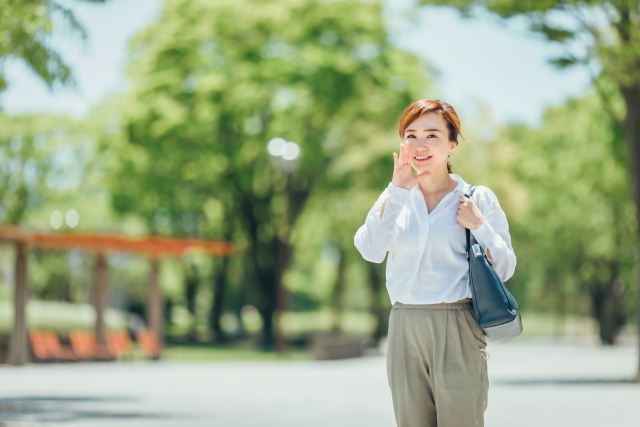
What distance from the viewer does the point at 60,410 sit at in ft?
40.4

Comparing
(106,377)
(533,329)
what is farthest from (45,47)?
(533,329)

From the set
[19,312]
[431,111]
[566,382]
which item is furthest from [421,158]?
[19,312]

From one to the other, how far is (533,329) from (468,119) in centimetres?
3249

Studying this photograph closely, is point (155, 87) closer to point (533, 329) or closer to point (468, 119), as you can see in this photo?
A: point (468, 119)

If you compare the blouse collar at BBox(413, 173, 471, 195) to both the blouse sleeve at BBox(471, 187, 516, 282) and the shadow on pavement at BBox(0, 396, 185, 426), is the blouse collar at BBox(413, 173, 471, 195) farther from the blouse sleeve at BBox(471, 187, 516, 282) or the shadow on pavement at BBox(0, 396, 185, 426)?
the shadow on pavement at BBox(0, 396, 185, 426)

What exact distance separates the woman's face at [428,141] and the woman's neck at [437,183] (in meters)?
0.04

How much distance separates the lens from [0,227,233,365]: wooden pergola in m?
23.1

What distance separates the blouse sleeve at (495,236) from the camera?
3709 mm

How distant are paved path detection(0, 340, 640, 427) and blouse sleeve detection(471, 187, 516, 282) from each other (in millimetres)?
6866

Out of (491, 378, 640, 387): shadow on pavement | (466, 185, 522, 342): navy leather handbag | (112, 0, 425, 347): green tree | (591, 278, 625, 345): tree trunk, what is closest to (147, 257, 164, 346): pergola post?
(112, 0, 425, 347): green tree

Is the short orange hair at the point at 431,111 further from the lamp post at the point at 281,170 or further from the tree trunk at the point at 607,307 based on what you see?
the tree trunk at the point at 607,307

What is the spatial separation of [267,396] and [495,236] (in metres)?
11.3

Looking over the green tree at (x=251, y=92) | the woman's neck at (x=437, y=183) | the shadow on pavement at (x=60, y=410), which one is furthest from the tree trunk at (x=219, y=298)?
the woman's neck at (x=437, y=183)

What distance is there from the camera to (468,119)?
47656mm
